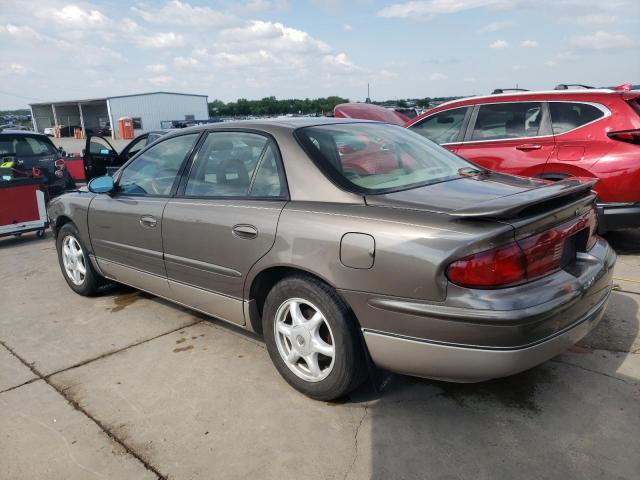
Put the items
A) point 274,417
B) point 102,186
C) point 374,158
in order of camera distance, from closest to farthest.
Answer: point 274,417
point 374,158
point 102,186

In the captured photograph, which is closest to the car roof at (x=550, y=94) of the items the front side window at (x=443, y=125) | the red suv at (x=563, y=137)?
the red suv at (x=563, y=137)

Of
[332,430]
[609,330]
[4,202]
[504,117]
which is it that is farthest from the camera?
[4,202]

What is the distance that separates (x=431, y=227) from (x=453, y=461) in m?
1.05

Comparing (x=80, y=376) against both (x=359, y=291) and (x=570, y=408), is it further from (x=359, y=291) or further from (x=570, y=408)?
(x=570, y=408)

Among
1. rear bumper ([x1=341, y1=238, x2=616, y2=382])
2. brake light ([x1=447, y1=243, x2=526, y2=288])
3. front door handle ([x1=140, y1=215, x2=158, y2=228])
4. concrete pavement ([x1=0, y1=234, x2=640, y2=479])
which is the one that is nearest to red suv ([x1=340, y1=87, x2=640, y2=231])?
concrete pavement ([x1=0, y1=234, x2=640, y2=479])

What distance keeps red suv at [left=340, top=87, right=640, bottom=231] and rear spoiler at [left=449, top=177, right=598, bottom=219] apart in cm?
249

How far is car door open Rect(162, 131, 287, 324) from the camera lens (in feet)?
9.48

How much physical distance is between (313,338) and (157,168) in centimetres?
200

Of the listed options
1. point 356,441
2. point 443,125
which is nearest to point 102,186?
point 356,441

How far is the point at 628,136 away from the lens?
15.3 ft

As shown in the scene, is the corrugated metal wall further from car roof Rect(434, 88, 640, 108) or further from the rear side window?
the rear side window

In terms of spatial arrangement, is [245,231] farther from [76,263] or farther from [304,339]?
[76,263]

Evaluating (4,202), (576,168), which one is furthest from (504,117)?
(4,202)

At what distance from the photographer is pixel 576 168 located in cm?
492
